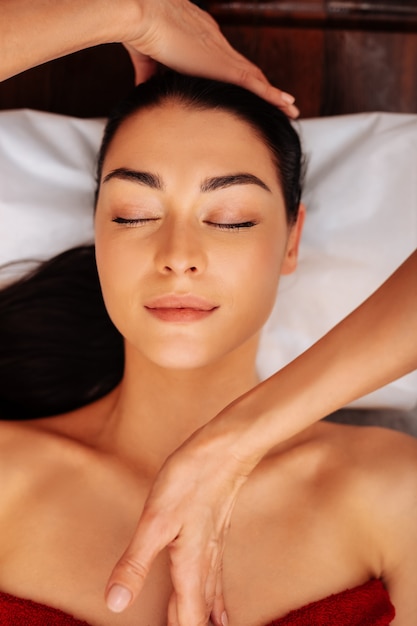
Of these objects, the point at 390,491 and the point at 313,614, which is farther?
the point at 390,491

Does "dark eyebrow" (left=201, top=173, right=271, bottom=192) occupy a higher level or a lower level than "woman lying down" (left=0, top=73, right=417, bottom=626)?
higher

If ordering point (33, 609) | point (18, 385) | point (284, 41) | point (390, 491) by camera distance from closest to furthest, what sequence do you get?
point (33, 609) → point (390, 491) → point (18, 385) → point (284, 41)

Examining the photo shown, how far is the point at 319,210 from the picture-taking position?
1.88m

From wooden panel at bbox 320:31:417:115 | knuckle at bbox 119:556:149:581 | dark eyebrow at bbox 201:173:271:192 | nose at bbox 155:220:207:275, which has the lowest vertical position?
knuckle at bbox 119:556:149:581

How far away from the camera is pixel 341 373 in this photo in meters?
1.12

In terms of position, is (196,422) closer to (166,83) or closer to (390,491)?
(390,491)

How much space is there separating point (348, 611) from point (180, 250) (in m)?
0.70

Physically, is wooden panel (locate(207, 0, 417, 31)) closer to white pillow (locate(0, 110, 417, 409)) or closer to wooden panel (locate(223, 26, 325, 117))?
wooden panel (locate(223, 26, 325, 117))

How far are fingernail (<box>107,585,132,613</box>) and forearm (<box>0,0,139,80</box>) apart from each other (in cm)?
89

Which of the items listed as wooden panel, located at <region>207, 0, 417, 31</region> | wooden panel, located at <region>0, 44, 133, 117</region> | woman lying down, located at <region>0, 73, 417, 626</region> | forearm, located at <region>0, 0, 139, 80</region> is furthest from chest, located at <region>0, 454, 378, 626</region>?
wooden panel, located at <region>207, 0, 417, 31</region>

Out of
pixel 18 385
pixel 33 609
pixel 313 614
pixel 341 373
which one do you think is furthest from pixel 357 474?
pixel 18 385

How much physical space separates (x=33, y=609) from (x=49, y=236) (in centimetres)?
86

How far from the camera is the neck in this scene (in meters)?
1.53

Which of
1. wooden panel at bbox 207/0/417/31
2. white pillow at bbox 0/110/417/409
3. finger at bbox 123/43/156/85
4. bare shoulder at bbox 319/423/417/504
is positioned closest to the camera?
bare shoulder at bbox 319/423/417/504
